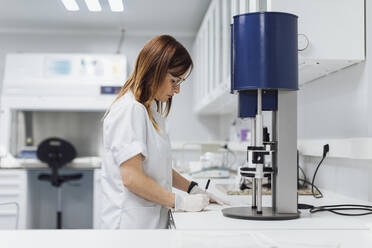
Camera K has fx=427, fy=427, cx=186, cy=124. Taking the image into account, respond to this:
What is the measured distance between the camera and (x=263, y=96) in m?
1.25

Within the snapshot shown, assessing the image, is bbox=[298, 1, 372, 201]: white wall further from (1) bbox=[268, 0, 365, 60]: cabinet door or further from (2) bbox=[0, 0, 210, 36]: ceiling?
(2) bbox=[0, 0, 210, 36]: ceiling

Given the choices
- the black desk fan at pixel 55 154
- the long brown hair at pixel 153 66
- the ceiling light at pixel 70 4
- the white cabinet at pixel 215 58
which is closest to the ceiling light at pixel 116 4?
the ceiling light at pixel 70 4

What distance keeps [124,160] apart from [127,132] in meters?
0.09

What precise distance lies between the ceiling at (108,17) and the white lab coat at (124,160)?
8.09ft

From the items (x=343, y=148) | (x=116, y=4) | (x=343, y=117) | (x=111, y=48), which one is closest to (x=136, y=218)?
(x=343, y=148)

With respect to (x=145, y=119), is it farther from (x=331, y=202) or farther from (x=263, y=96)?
(x=331, y=202)

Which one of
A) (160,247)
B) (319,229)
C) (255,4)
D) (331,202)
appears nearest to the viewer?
(160,247)

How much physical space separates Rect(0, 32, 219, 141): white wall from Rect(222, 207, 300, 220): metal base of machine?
12.0 ft

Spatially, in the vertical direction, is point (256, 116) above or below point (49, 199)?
above

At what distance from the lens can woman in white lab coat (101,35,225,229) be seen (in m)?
1.32

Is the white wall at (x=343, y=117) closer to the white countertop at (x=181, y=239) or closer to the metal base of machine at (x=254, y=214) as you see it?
the metal base of machine at (x=254, y=214)

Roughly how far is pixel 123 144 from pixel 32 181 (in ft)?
10.3

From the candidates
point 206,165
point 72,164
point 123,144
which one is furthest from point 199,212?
point 72,164

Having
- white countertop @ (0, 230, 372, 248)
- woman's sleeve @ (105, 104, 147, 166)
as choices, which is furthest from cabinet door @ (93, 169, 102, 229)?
white countertop @ (0, 230, 372, 248)
